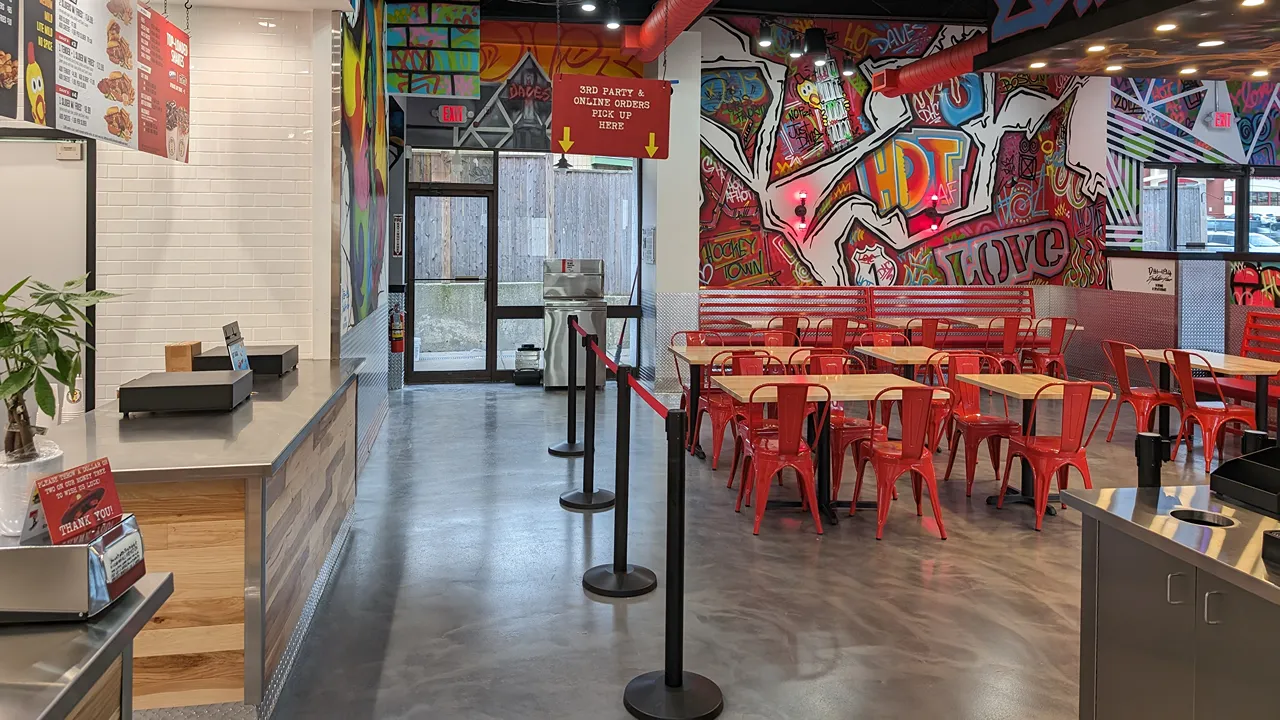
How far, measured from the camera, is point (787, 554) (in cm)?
554

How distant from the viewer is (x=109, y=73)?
13.1 feet

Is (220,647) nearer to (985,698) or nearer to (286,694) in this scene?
(286,694)

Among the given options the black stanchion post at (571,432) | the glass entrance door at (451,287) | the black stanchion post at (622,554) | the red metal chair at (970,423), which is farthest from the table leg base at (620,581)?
the glass entrance door at (451,287)

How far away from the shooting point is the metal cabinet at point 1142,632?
98.9 inches

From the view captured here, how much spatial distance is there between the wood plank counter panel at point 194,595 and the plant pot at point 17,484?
18.7 inches

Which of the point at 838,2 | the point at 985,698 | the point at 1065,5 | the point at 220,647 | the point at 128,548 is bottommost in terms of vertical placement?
the point at 985,698

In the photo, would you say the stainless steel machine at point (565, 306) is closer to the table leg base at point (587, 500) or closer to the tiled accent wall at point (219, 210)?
the table leg base at point (587, 500)

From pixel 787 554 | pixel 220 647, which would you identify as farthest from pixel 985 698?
pixel 220 647

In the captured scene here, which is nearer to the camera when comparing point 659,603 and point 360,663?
point 360,663

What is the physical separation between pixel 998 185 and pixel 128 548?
13.0 metres

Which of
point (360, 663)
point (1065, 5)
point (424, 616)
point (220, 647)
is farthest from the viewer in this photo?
point (1065, 5)

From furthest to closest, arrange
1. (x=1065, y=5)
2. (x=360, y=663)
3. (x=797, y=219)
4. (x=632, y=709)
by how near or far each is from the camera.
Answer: (x=797, y=219) < (x=1065, y=5) < (x=360, y=663) < (x=632, y=709)

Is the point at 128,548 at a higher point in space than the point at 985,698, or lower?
higher

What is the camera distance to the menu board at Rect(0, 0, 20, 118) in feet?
10.2
